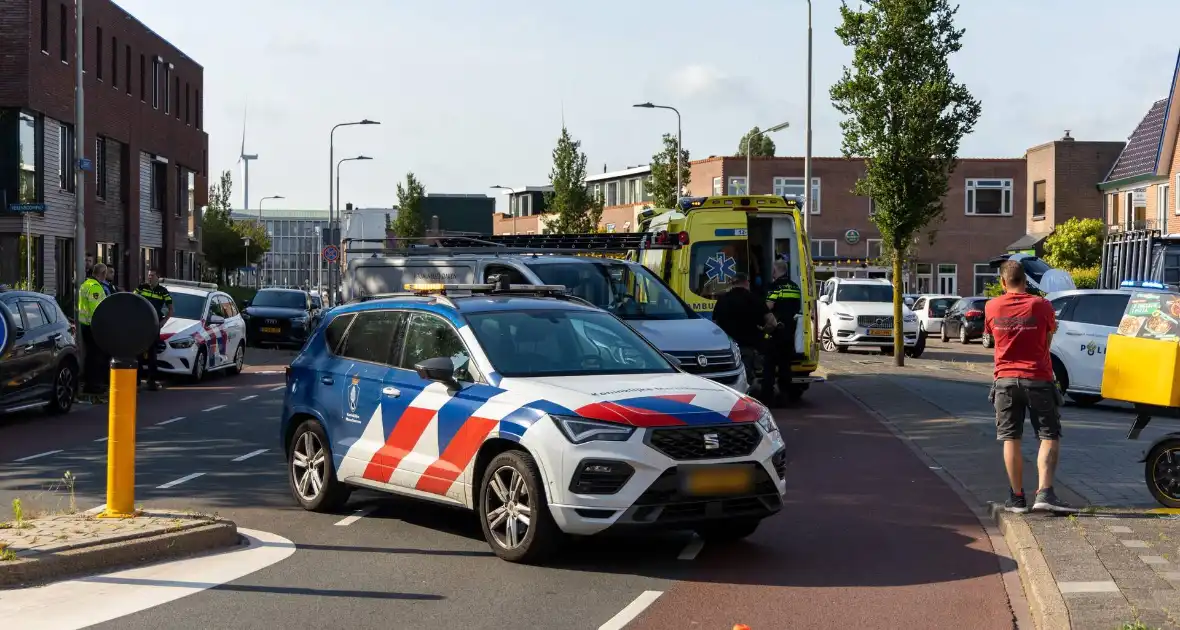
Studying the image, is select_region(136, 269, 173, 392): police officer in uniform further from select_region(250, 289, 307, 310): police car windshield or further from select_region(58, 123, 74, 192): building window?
select_region(58, 123, 74, 192): building window

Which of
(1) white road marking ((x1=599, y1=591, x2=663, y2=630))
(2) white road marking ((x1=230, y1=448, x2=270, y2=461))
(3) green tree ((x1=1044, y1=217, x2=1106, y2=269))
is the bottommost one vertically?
(2) white road marking ((x1=230, y1=448, x2=270, y2=461))

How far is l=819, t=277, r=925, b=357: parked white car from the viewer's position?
32938 mm

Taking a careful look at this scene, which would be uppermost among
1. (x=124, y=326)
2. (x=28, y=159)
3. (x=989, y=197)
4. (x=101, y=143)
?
(x=989, y=197)

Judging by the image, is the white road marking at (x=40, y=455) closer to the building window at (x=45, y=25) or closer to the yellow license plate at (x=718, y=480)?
the yellow license plate at (x=718, y=480)

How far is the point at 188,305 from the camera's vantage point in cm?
2469

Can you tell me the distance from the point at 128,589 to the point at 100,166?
118 ft

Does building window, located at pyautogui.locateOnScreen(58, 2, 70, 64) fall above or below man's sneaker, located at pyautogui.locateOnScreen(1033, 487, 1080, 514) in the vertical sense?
above

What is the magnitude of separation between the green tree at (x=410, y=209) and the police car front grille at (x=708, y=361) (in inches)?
2129

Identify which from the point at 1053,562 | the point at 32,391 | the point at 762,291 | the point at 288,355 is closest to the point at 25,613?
the point at 1053,562

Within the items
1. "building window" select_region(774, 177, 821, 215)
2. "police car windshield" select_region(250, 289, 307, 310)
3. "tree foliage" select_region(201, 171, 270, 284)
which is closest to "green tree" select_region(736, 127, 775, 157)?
"building window" select_region(774, 177, 821, 215)

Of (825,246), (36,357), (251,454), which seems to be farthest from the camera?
(825,246)

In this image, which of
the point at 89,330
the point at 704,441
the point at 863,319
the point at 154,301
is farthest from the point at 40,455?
the point at 863,319

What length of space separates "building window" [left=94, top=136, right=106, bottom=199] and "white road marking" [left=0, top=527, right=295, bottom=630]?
34324 mm

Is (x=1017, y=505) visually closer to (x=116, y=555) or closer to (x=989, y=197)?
(x=116, y=555)
